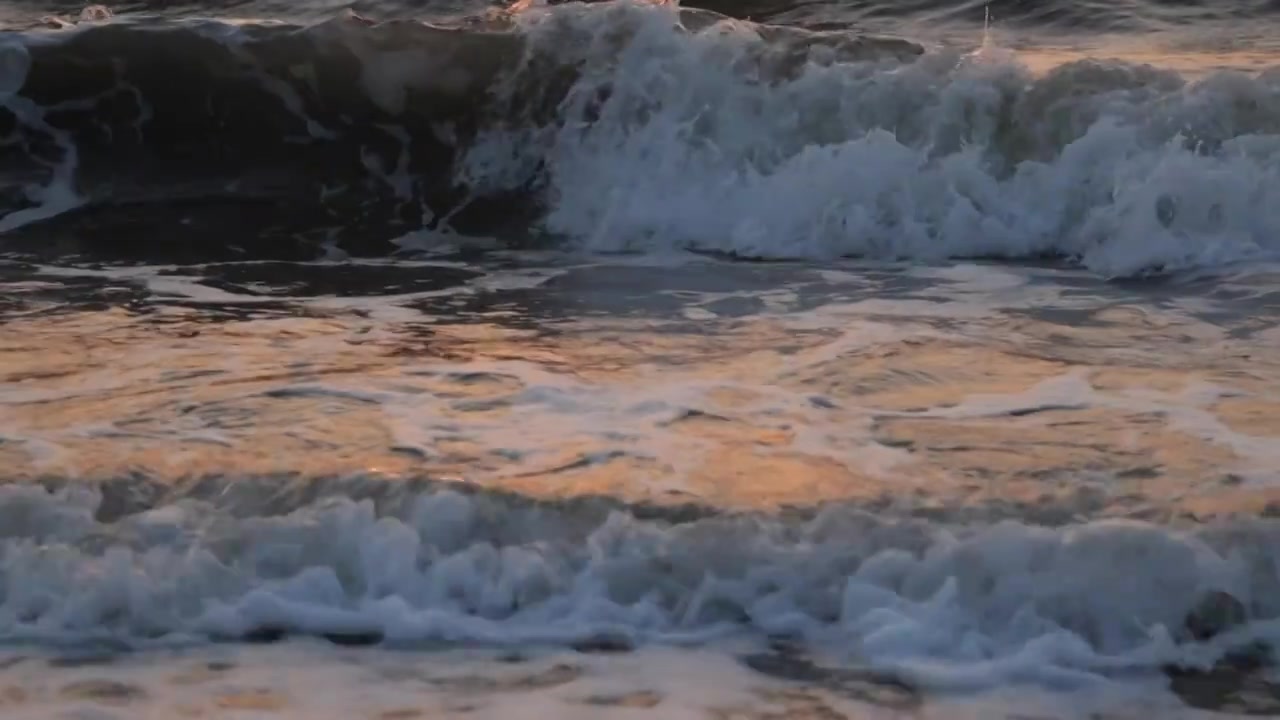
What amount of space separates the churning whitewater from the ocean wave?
3.14 metres

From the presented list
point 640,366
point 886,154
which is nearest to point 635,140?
point 886,154

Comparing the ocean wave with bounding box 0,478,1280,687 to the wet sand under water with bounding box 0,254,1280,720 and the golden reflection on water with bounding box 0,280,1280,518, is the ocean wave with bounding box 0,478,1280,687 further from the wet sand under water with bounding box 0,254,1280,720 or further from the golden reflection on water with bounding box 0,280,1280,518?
the golden reflection on water with bounding box 0,280,1280,518

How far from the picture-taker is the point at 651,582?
334 cm

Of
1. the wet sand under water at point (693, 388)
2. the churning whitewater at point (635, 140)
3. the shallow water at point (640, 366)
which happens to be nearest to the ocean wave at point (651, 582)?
the shallow water at point (640, 366)

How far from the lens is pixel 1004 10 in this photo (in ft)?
31.9

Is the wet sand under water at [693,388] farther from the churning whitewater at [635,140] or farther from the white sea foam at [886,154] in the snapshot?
the churning whitewater at [635,140]

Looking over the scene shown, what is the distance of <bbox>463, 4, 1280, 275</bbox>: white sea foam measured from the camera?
653cm

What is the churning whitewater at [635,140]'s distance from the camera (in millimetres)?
6758

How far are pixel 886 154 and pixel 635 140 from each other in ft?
4.53

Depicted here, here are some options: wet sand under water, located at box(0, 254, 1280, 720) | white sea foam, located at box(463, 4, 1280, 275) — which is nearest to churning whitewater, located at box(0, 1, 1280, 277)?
white sea foam, located at box(463, 4, 1280, 275)

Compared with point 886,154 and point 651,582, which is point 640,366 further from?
point 886,154

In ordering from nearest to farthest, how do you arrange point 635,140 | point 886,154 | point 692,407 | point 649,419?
point 649,419 < point 692,407 < point 886,154 < point 635,140

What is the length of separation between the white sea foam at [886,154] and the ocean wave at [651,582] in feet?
10.4

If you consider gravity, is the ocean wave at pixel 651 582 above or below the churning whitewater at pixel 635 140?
below
